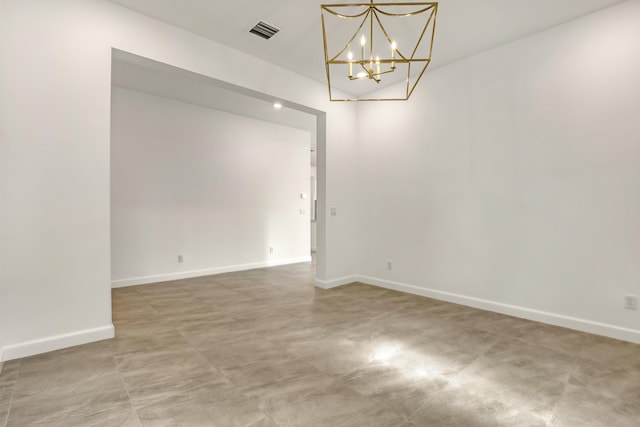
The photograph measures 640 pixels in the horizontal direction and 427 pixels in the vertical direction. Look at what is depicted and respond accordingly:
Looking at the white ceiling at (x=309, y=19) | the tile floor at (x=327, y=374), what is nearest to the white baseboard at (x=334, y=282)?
the tile floor at (x=327, y=374)

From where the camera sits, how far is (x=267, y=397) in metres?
1.94

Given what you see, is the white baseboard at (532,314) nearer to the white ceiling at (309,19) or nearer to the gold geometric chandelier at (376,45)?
the gold geometric chandelier at (376,45)

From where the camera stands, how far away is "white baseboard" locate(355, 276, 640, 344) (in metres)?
2.85

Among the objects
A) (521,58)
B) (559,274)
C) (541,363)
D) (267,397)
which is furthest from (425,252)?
(267,397)

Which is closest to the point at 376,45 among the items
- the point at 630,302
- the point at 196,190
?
the point at 630,302

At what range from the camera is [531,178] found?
3.35 metres

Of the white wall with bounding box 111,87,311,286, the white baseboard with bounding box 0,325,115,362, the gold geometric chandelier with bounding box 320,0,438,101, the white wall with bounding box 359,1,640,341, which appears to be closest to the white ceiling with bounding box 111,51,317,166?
the white wall with bounding box 111,87,311,286

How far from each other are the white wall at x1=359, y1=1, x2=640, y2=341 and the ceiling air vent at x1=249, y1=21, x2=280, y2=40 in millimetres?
2126


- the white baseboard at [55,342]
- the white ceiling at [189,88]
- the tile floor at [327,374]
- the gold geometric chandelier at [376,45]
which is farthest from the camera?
the white ceiling at [189,88]

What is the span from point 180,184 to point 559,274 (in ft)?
17.7

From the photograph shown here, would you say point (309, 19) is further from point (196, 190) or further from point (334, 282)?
point (196, 190)

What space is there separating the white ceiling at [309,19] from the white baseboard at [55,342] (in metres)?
2.93

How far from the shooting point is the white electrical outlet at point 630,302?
9.14ft

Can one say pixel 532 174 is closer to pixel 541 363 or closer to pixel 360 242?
pixel 541 363
